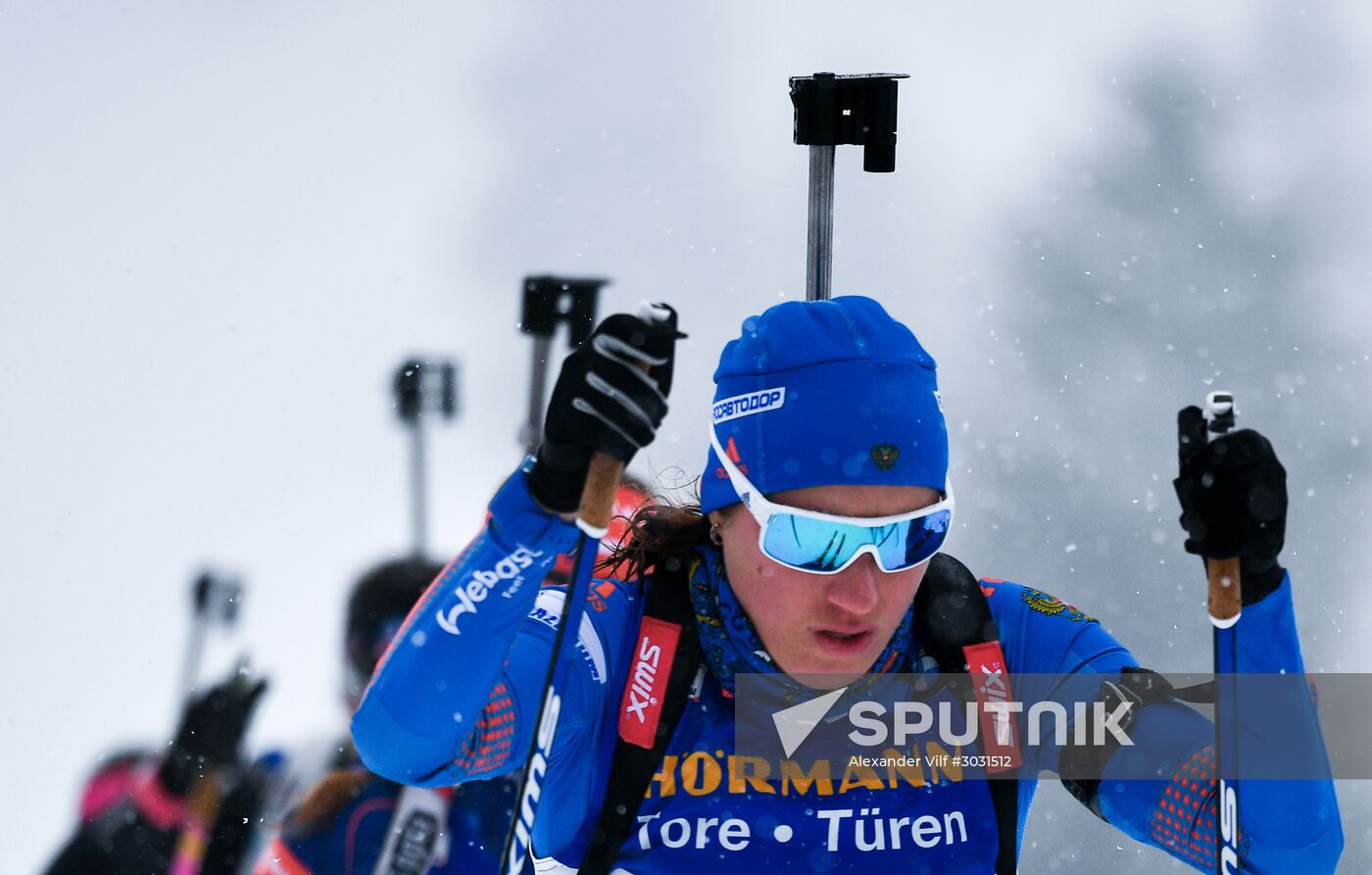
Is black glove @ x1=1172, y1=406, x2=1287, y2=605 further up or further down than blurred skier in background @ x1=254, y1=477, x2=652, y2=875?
further up

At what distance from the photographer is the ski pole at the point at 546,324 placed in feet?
17.4

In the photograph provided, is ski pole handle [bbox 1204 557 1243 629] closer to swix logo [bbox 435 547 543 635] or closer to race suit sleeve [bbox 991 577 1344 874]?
race suit sleeve [bbox 991 577 1344 874]

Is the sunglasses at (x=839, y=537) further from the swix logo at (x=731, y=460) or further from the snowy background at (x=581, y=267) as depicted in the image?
the snowy background at (x=581, y=267)

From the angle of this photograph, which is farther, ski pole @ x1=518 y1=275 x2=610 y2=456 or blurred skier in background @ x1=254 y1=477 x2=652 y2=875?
ski pole @ x1=518 y1=275 x2=610 y2=456

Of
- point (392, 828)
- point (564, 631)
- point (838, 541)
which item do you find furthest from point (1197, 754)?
point (392, 828)

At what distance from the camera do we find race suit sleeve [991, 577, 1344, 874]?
1.76 m

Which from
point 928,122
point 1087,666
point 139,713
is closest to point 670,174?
point 928,122

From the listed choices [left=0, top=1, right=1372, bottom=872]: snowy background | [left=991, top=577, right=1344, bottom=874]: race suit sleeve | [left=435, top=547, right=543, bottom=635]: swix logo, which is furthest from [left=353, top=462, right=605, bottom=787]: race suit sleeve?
[left=0, top=1, right=1372, bottom=872]: snowy background

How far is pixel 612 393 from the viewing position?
5.24 ft

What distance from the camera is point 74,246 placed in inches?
267

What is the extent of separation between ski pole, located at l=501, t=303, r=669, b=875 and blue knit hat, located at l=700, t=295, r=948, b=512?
0.31 metres

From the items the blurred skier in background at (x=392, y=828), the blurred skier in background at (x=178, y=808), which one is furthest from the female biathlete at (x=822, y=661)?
the blurred skier in background at (x=178, y=808)

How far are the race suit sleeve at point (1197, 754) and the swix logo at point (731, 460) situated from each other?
0.55 m

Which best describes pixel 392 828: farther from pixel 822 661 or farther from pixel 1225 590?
pixel 1225 590
